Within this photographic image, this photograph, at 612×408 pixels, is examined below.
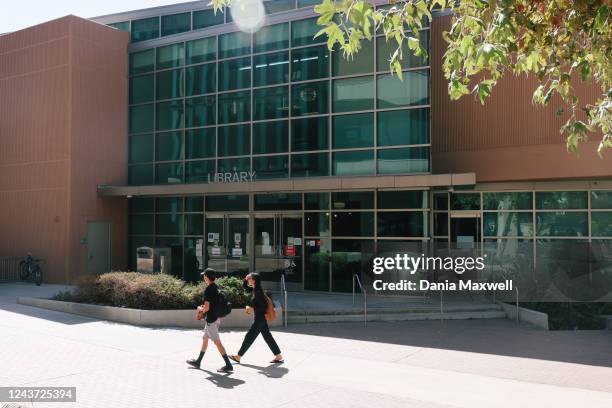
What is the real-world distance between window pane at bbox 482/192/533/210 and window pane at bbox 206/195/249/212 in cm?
798

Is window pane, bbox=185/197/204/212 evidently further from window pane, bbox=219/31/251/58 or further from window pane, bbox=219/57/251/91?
window pane, bbox=219/31/251/58

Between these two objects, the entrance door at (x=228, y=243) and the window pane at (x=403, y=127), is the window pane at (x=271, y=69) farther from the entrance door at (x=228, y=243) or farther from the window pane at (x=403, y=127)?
the entrance door at (x=228, y=243)

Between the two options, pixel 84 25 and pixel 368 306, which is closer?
pixel 368 306

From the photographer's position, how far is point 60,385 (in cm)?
866

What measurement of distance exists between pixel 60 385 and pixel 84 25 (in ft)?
56.2

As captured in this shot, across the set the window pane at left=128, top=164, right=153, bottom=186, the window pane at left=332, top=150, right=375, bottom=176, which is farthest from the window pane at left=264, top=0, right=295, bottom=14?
the window pane at left=128, top=164, right=153, bottom=186

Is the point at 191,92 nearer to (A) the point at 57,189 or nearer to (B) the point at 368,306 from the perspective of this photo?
(A) the point at 57,189

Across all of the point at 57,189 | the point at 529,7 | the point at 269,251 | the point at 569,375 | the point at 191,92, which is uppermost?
the point at 191,92

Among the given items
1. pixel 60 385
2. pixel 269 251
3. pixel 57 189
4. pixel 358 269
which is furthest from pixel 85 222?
pixel 60 385

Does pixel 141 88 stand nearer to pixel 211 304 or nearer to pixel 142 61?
pixel 142 61

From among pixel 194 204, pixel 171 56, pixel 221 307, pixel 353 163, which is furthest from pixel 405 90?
pixel 221 307

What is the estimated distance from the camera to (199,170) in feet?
71.4

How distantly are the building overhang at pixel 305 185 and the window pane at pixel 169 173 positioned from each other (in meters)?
0.81

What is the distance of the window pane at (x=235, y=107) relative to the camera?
2084cm
